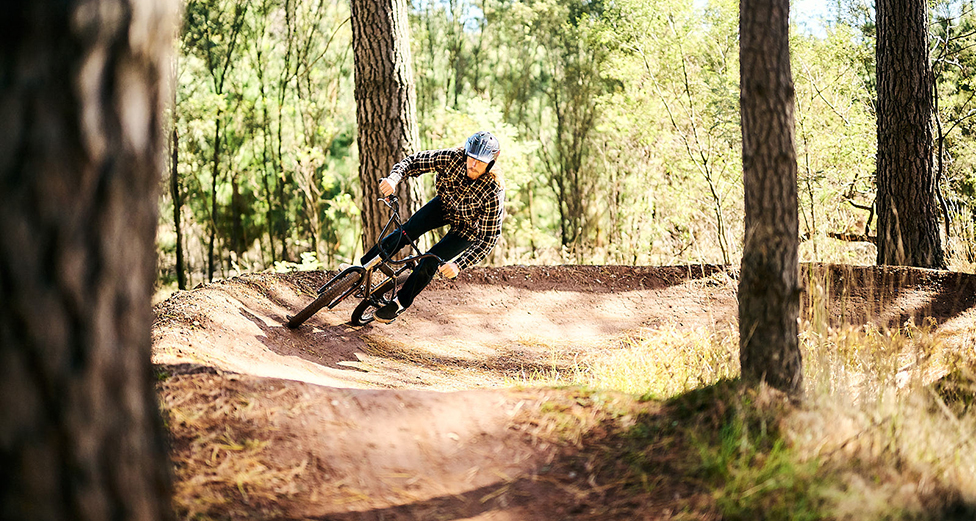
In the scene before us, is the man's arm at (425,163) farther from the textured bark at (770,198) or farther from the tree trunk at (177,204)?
the tree trunk at (177,204)

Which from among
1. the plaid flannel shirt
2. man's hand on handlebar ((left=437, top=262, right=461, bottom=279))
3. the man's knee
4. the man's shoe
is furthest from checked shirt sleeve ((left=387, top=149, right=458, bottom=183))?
the man's shoe

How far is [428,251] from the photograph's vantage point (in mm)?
5793

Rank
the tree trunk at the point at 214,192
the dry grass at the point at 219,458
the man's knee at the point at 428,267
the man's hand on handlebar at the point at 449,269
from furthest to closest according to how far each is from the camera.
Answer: the tree trunk at the point at 214,192 < the man's knee at the point at 428,267 < the man's hand on handlebar at the point at 449,269 < the dry grass at the point at 219,458

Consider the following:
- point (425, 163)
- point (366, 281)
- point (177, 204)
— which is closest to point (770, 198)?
point (425, 163)

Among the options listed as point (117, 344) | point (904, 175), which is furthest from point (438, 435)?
point (904, 175)

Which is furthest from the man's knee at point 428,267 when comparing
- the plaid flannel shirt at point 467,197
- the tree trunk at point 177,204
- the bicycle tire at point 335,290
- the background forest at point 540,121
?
the tree trunk at point 177,204

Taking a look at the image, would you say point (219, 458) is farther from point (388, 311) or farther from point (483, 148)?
point (483, 148)

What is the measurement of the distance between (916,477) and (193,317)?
4363 millimetres

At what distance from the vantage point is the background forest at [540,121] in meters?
12.1

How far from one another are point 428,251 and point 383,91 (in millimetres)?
2891

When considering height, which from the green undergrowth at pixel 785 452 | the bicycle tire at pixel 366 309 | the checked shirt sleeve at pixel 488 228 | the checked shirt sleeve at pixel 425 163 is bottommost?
the green undergrowth at pixel 785 452

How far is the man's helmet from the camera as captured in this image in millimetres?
5348

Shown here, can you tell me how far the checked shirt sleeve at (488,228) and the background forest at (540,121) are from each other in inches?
276

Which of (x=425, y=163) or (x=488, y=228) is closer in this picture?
(x=488, y=228)
